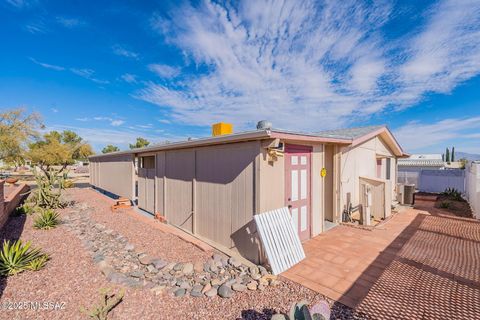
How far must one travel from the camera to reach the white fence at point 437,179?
12455 mm

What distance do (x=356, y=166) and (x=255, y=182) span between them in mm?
5247

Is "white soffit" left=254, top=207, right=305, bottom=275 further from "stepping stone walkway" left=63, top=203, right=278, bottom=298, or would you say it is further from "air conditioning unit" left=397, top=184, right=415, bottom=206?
"air conditioning unit" left=397, top=184, right=415, bottom=206

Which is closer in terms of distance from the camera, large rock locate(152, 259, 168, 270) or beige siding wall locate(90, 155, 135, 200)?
large rock locate(152, 259, 168, 270)

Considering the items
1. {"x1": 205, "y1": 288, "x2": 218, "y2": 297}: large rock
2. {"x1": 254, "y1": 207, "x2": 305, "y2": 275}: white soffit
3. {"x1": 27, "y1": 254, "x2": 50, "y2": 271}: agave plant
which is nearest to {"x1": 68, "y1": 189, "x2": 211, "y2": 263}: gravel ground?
{"x1": 205, "y1": 288, "x2": 218, "y2": 297}: large rock

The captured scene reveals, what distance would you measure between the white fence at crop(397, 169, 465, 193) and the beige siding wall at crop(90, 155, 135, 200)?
57.9 feet

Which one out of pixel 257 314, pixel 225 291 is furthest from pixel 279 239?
pixel 257 314

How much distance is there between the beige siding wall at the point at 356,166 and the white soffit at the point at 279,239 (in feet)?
10.6

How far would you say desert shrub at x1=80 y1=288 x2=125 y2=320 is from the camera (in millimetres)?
2621

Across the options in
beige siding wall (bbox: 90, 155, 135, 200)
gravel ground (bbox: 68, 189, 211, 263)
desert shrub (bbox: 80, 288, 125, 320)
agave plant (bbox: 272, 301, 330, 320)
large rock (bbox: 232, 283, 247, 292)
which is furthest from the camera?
beige siding wall (bbox: 90, 155, 135, 200)

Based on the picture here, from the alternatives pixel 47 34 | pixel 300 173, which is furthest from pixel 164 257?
pixel 47 34

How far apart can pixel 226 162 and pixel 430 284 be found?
4.10 m

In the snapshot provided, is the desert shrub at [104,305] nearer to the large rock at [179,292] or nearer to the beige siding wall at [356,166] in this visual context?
the large rock at [179,292]

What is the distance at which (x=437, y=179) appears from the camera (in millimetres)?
13500

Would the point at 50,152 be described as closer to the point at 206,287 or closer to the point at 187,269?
the point at 187,269
